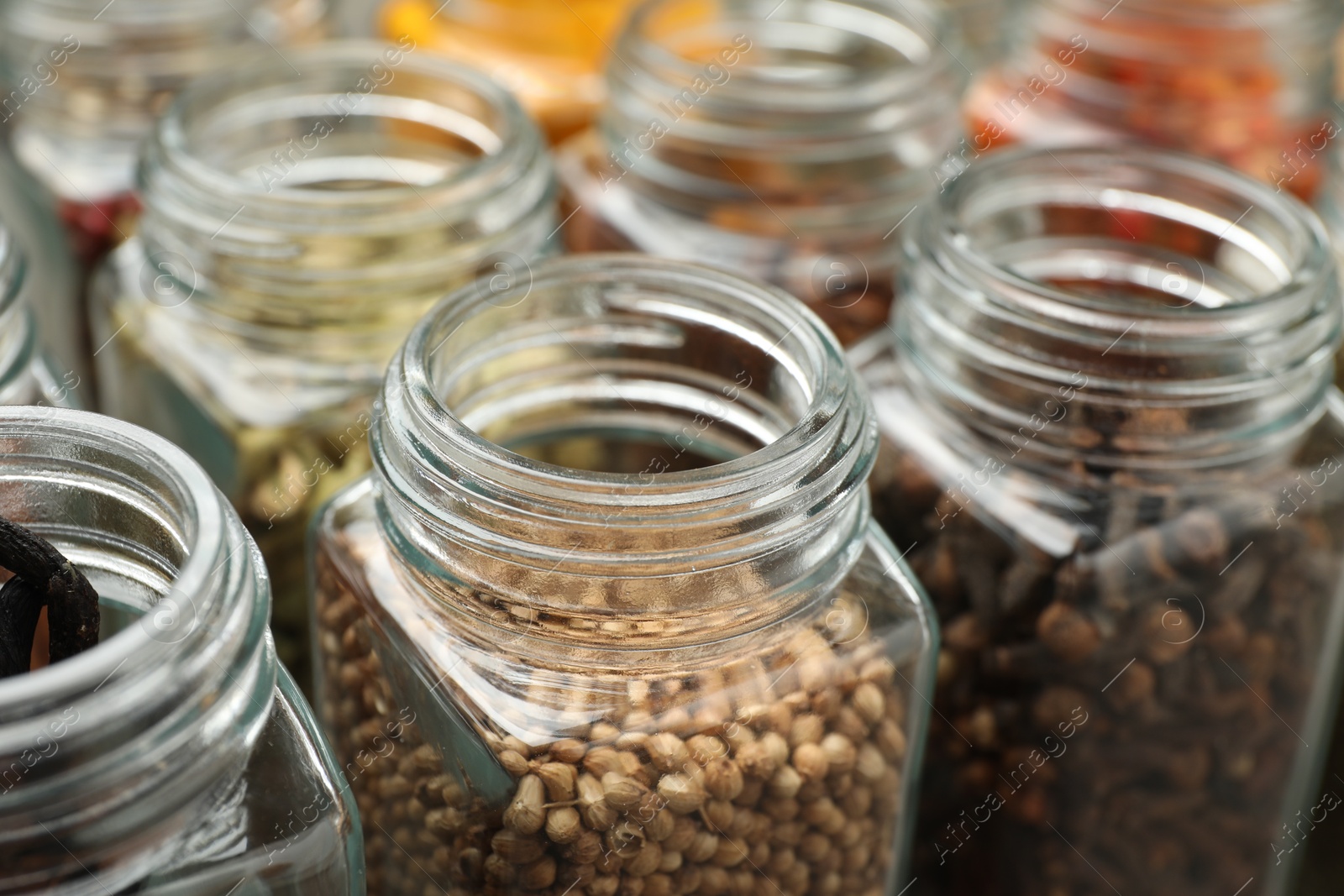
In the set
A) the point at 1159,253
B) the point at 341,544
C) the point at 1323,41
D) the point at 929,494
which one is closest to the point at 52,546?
the point at 341,544

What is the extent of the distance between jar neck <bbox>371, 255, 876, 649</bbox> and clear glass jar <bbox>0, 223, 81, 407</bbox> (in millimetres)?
270

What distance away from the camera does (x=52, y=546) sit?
66 cm

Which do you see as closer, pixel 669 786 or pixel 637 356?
pixel 669 786

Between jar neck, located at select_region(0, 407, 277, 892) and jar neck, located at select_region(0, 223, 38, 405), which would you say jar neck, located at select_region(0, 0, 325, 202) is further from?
jar neck, located at select_region(0, 407, 277, 892)

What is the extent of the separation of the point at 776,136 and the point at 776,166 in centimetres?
3

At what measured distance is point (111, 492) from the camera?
67 cm

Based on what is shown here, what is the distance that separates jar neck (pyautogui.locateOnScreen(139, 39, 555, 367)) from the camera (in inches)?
36.7

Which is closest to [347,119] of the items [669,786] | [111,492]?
[111,492]

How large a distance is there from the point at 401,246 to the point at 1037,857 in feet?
1.96

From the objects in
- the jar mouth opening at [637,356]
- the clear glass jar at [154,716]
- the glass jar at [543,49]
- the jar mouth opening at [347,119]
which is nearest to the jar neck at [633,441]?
the jar mouth opening at [637,356]

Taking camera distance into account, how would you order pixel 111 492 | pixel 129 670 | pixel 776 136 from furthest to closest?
pixel 776 136 < pixel 111 492 < pixel 129 670

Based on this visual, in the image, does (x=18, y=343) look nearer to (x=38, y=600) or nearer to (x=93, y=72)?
(x=38, y=600)

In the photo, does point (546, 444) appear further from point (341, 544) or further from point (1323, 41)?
point (1323, 41)

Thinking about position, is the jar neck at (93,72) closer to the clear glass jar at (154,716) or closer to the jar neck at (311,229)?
the jar neck at (311,229)
